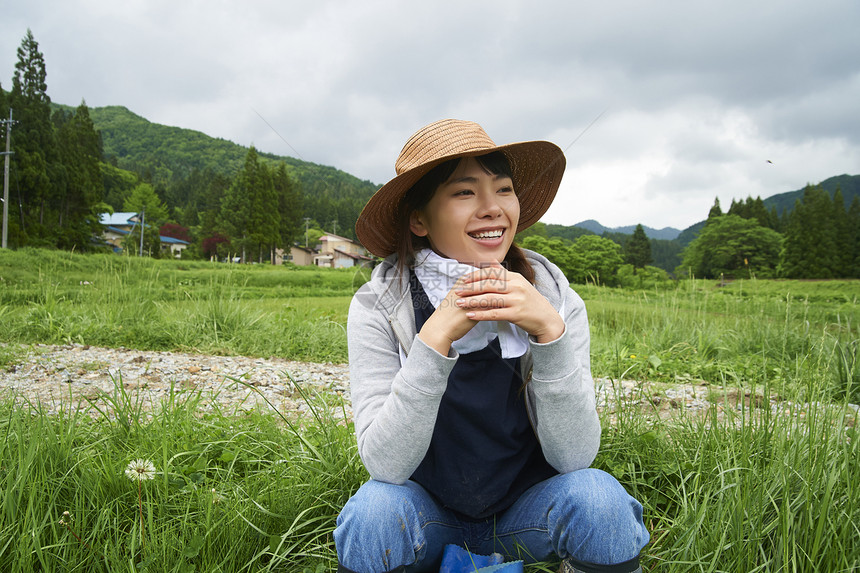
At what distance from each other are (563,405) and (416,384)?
38 cm

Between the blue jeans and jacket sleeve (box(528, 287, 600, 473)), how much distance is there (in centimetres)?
6

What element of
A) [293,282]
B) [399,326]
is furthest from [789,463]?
[293,282]

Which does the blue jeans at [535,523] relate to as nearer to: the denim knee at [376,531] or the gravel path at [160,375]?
the denim knee at [376,531]

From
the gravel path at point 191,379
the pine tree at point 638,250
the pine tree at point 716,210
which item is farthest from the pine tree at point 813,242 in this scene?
the gravel path at point 191,379

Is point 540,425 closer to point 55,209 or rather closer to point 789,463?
point 789,463

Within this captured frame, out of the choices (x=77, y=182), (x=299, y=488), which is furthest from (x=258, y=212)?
(x=299, y=488)

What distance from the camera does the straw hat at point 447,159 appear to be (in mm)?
1328

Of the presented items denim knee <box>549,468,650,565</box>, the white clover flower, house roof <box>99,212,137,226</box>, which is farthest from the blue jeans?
house roof <box>99,212,137,226</box>

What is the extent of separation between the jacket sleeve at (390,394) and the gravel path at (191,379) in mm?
1720

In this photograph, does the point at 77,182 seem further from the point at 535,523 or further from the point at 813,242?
the point at 813,242

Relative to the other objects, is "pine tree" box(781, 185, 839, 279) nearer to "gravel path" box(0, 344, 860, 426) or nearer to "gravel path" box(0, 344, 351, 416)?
"gravel path" box(0, 344, 860, 426)

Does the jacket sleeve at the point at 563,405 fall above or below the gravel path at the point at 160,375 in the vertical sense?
above

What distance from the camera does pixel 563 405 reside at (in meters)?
1.16

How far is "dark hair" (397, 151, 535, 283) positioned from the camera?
4.57 feet
